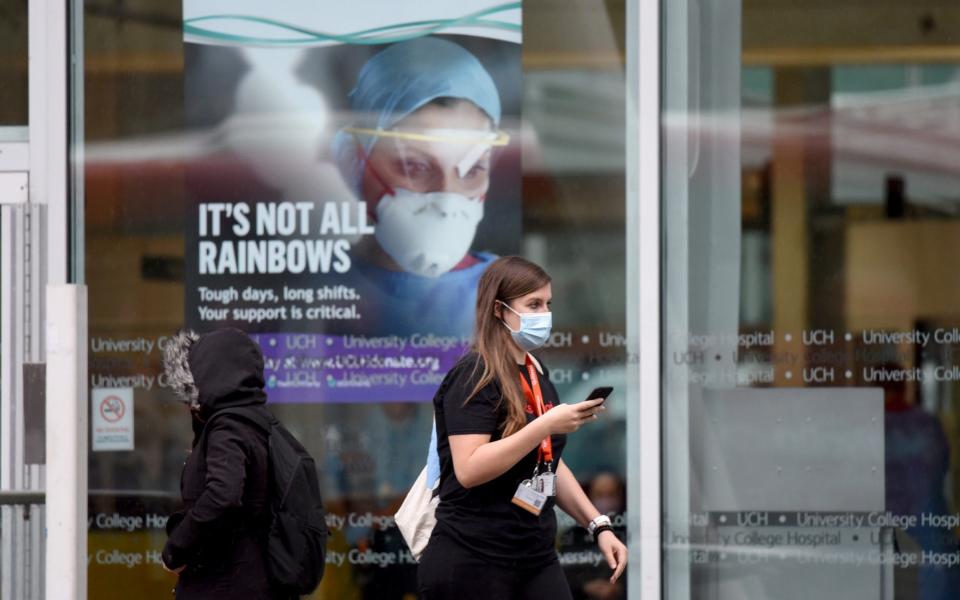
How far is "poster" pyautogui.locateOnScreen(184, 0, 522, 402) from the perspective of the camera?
19.3ft

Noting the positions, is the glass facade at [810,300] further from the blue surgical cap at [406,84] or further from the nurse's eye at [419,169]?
the nurse's eye at [419,169]

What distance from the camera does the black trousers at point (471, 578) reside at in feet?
12.6

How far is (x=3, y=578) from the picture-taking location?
19.5 feet

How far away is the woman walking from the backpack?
35cm

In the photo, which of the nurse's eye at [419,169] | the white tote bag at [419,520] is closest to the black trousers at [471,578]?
the white tote bag at [419,520]

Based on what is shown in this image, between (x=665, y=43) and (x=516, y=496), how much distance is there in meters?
2.76

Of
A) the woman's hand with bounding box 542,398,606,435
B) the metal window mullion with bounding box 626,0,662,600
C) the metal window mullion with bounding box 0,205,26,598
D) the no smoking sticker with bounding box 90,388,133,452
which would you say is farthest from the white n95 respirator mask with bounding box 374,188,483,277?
the woman's hand with bounding box 542,398,606,435

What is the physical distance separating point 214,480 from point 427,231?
7.52ft

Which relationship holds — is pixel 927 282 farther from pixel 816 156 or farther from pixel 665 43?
pixel 665 43

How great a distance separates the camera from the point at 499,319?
403 cm

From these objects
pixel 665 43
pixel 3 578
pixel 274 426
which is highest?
pixel 665 43

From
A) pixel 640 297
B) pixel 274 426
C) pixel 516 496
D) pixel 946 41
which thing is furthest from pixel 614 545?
pixel 946 41

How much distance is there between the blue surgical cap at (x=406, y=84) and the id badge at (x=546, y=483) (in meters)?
2.40

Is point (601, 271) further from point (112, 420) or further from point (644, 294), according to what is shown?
point (112, 420)
